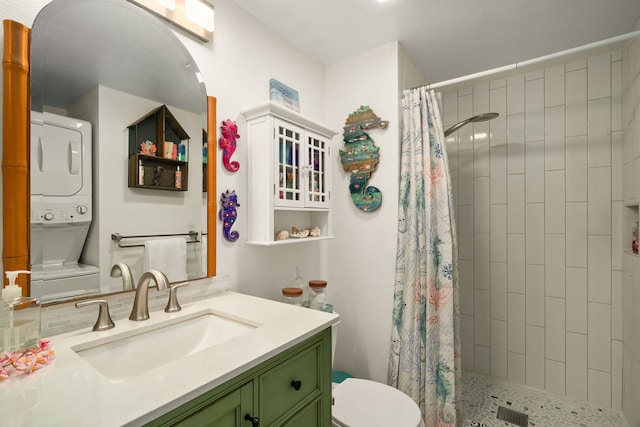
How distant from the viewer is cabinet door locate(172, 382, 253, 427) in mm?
677

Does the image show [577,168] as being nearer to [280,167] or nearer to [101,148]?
[280,167]

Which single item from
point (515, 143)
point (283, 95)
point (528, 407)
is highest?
point (283, 95)

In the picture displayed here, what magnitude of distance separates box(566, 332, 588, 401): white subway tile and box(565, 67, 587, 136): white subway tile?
1.39 m

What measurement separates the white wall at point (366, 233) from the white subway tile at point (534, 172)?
1.12 metres

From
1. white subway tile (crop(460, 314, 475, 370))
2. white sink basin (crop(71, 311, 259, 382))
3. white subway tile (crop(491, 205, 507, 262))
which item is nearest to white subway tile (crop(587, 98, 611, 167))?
white subway tile (crop(491, 205, 507, 262))

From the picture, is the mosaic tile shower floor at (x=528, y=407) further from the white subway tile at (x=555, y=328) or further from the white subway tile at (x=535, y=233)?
the white subway tile at (x=535, y=233)

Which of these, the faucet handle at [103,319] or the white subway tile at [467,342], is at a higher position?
the faucet handle at [103,319]

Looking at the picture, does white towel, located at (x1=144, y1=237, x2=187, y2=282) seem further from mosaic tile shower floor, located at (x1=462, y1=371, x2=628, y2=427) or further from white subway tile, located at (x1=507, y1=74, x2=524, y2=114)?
white subway tile, located at (x1=507, y1=74, x2=524, y2=114)

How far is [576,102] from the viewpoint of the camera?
2.11m

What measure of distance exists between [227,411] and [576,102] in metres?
2.68

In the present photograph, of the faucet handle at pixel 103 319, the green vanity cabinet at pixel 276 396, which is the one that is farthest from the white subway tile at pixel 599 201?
the faucet handle at pixel 103 319

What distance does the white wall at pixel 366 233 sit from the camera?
187cm

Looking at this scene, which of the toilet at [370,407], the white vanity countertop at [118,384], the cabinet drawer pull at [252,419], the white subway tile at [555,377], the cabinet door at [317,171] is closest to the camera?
the white vanity countertop at [118,384]

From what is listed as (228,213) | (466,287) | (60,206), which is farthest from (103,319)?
(466,287)
